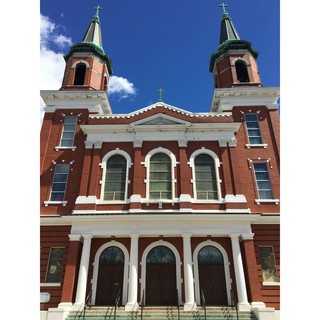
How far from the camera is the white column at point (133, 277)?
1502cm

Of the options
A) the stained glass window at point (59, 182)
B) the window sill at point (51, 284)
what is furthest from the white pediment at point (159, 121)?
the window sill at point (51, 284)

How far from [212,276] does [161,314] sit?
3.21 meters

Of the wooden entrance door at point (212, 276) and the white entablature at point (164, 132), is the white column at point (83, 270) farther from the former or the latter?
the white entablature at point (164, 132)

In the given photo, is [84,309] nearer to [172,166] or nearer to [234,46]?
[172,166]

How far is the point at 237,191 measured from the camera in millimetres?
18062

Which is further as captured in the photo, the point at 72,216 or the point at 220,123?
the point at 220,123

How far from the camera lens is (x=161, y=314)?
14.3 metres

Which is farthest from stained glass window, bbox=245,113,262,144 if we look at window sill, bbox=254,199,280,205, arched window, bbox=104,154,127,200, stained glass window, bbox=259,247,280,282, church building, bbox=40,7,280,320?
arched window, bbox=104,154,127,200

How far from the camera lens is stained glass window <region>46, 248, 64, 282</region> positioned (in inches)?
655
